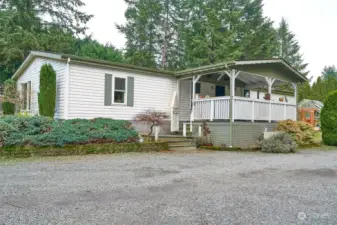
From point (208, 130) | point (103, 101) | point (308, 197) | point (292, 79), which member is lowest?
point (308, 197)

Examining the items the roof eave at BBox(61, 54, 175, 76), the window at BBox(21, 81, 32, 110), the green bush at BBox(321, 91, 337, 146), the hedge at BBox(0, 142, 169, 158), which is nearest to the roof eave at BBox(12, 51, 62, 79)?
the roof eave at BBox(61, 54, 175, 76)

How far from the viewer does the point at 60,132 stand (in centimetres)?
839

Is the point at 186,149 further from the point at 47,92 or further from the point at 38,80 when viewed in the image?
the point at 38,80

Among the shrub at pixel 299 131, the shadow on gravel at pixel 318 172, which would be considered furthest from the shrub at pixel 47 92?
the shrub at pixel 299 131

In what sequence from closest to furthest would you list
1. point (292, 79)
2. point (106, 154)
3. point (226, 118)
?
point (106, 154)
point (226, 118)
point (292, 79)

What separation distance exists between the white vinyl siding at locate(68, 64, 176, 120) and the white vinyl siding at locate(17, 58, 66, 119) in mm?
527

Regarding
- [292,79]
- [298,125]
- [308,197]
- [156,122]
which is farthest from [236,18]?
[308,197]

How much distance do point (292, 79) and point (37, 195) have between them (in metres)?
13.6

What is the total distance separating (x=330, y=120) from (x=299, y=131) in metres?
2.05

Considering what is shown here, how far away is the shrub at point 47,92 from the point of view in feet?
33.7

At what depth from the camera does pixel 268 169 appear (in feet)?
22.1

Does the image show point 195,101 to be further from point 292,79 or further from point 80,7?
point 80,7

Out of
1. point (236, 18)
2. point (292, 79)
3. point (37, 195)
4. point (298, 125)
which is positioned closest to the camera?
point (37, 195)

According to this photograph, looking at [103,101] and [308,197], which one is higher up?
[103,101]
